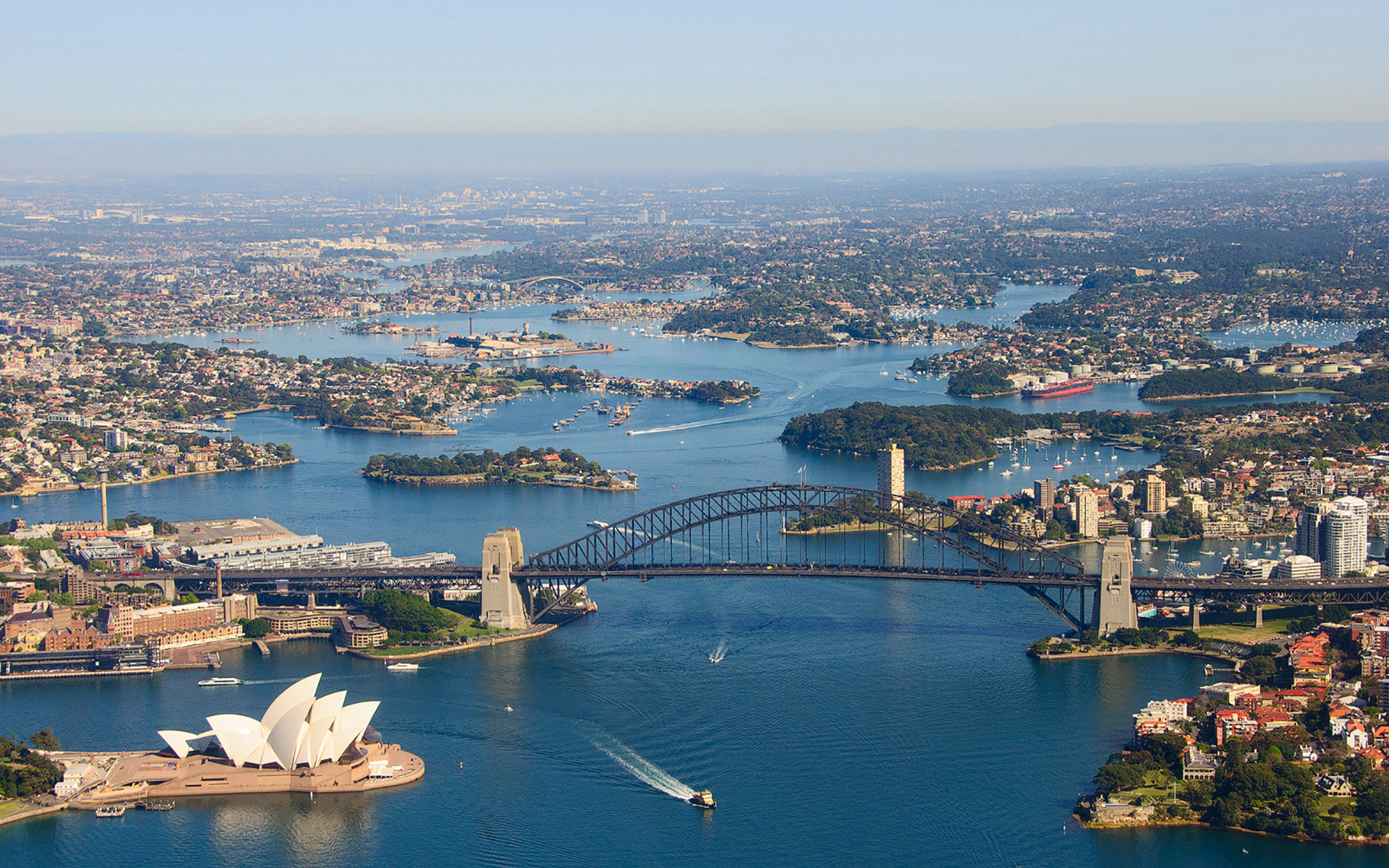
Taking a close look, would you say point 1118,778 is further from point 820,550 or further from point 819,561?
point 820,550

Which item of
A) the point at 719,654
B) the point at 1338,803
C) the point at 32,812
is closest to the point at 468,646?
the point at 719,654

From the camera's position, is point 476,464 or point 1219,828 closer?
point 1219,828

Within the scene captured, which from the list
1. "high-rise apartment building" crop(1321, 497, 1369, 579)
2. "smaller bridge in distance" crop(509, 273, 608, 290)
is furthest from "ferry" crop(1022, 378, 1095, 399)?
"smaller bridge in distance" crop(509, 273, 608, 290)

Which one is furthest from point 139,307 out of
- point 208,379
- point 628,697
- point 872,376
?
point 628,697

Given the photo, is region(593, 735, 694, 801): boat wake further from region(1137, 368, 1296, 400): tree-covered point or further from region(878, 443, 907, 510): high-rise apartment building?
region(1137, 368, 1296, 400): tree-covered point

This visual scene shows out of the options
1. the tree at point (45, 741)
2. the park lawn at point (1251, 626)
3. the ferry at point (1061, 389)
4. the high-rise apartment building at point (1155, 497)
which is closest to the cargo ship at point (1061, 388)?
the ferry at point (1061, 389)
